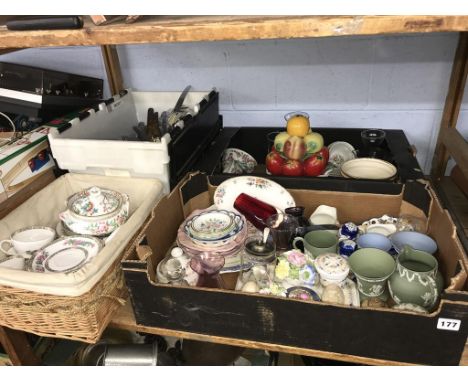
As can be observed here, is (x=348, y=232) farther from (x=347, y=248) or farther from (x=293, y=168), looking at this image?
(x=293, y=168)

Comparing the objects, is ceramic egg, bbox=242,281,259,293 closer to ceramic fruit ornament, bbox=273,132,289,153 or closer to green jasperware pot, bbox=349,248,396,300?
green jasperware pot, bbox=349,248,396,300

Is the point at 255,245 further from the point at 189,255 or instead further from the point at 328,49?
the point at 328,49

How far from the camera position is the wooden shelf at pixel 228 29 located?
1.99 feet

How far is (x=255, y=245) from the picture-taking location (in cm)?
89

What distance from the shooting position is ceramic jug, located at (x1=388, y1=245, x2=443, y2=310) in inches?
28.8

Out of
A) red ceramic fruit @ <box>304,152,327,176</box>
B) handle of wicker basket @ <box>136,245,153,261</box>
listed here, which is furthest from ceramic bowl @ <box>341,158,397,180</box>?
handle of wicker basket @ <box>136,245,153,261</box>

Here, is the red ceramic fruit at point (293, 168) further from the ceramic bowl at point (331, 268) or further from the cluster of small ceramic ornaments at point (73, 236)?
the cluster of small ceramic ornaments at point (73, 236)

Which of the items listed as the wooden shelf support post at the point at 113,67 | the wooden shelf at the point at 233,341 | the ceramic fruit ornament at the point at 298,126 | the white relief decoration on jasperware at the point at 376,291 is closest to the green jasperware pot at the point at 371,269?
the white relief decoration on jasperware at the point at 376,291

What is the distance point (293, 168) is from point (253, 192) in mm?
124

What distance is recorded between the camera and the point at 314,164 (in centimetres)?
104

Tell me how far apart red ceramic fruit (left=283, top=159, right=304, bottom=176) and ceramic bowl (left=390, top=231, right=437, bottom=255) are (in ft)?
0.93

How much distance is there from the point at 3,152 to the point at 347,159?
93 centimetres

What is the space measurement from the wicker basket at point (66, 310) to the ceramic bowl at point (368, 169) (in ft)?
2.08
